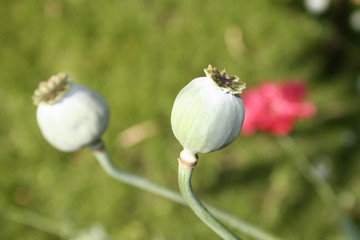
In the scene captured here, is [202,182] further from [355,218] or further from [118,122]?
[355,218]

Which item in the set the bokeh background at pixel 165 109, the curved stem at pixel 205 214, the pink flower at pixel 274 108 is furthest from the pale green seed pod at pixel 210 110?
the bokeh background at pixel 165 109

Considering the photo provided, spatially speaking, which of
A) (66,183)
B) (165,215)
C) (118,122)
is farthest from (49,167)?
(165,215)

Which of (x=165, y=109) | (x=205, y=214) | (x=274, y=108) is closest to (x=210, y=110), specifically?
(x=205, y=214)

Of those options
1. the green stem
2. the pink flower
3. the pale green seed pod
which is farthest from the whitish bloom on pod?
the pink flower

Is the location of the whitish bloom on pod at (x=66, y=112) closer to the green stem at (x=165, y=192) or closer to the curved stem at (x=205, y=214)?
the green stem at (x=165, y=192)

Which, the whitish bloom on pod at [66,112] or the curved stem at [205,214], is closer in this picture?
the curved stem at [205,214]
